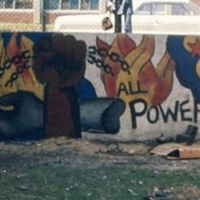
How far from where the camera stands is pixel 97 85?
12.0 m

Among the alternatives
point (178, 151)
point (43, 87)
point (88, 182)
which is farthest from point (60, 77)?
point (88, 182)

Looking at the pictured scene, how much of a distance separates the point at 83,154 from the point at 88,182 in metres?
1.60

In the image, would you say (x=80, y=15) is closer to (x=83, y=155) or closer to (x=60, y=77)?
(x=60, y=77)

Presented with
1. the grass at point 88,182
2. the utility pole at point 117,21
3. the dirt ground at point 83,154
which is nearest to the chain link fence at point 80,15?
the utility pole at point 117,21

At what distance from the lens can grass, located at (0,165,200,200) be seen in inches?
356

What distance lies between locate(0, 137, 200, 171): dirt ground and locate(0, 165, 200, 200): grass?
33 cm

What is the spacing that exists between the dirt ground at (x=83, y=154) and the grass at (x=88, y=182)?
327 millimetres

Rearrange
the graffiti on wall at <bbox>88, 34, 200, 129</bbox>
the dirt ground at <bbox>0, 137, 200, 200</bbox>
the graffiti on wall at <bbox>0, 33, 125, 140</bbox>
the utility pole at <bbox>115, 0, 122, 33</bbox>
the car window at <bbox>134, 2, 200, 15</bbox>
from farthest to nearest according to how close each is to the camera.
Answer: the car window at <bbox>134, 2, 200, 15</bbox> → the utility pole at <bbox>115, 0, 122, 33</bbox> → the graffiti on wall at <bbox>88, 34, 200, 129</bbox> → the graffiti on wall at <bbox>0, 33, 125, 140</bbox> → the dirt ground at <bbox>0, 137, 200, 200</bbox>

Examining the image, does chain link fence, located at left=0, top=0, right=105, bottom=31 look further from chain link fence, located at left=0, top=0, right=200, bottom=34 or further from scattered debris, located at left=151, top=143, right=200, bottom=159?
scattered debris, located at left=151, top=143, right=200, bottom=159

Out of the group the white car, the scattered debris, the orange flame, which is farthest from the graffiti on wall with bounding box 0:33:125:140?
the white car

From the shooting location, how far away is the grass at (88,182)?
9031mm

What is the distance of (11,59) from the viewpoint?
39.0 ft

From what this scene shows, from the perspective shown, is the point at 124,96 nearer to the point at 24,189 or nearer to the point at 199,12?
the point at 24,189

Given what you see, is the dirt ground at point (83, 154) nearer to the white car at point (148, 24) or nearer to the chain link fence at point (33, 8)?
the white car at point (148, 24)
